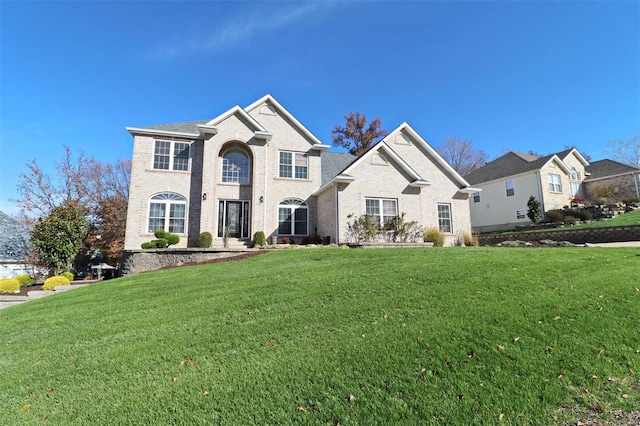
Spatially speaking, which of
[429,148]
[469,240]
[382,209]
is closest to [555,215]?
[469,240]

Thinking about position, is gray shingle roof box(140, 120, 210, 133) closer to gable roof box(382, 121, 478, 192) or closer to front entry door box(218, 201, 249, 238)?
front entry door box(218, 201, 249, 238)

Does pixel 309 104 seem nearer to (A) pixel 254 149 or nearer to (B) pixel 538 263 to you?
(A) pixel 254 149

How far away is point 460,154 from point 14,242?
155ft

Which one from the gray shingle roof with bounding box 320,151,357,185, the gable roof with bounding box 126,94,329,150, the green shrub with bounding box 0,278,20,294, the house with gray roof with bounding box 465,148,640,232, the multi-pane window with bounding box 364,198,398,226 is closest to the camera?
the green shrub with bounding box 0,278,20,294

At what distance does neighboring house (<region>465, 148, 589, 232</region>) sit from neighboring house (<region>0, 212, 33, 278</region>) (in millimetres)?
36137

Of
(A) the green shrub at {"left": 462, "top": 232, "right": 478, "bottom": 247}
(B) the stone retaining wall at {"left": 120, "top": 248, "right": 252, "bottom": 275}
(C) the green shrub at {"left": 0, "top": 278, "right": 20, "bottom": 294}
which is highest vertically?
(A) the green shrub at {"left": 462, "top": 232, "right": 478, "bottom": 247}

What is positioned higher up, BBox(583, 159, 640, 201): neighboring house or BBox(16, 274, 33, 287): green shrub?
BBox(583, 159, 640, 201): neighboring house

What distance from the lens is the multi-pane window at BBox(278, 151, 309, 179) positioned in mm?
19125

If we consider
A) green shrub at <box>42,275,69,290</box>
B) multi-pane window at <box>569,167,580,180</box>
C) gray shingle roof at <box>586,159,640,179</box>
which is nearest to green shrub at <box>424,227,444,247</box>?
green shrub at <box>42,275,69,290</box>

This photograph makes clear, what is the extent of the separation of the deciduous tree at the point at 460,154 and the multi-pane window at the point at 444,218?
24812 millimetres

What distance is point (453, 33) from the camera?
14.3m

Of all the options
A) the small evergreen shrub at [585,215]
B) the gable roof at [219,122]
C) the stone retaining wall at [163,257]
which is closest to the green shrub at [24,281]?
the stone retaining wall at [163,257]

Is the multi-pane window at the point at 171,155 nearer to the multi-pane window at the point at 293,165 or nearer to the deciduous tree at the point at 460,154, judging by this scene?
the multi-pane window at the point at 293,165

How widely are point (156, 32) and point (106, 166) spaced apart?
1917 centimetres
